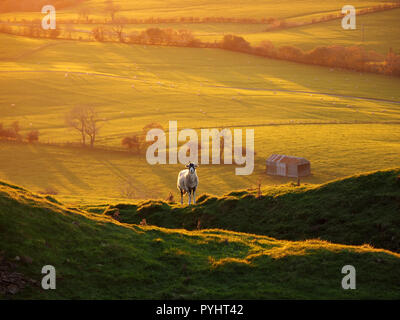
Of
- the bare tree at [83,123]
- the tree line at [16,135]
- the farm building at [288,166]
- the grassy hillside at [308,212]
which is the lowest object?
the grassy hillside at [308,212]

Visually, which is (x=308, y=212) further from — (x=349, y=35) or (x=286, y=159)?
(x=349, y=35)

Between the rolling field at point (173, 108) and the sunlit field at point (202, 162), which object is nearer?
the sunlit field at point (202, 162)

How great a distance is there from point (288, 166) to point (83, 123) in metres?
39.3

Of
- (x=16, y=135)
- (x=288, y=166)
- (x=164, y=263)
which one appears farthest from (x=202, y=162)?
(x=164, y=263)

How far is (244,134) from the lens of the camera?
94375 mm

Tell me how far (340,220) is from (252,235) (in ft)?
15.1

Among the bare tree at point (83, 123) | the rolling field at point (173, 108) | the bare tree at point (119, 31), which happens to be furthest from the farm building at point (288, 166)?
the bare tree at point (119, 31)

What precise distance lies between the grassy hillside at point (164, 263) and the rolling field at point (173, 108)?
30441 millimetres

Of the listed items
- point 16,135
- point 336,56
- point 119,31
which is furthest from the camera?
point 119,31

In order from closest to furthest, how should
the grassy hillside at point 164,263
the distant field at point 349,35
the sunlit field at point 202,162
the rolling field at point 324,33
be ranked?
the grassy hillside at point 164,263 → the sunlit field at point 202,162 → the distant field at point 349,35 → the rolling field at point 324,33

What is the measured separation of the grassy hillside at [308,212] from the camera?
24.2m

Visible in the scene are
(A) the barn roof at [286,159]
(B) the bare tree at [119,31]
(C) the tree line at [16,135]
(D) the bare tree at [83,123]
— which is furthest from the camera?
(B) the bare tree at [119,31]

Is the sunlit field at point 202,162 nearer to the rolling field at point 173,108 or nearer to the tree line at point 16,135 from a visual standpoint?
the tree line at point 16,135

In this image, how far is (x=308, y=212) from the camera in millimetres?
26719
